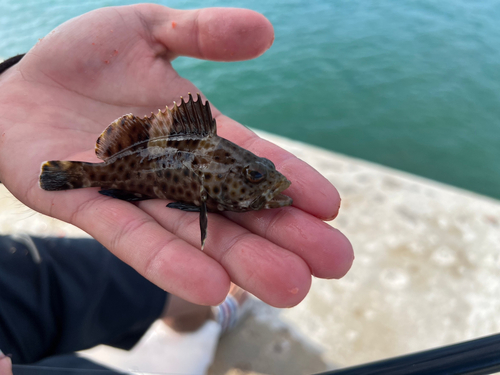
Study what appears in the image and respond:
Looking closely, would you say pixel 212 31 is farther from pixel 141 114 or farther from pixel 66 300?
pixel 66 300

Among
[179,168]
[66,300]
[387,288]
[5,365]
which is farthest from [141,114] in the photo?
[387,288]

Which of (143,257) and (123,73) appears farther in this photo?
(123,73)

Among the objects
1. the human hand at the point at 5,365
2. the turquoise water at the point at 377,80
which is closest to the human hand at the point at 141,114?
the human hand at the point at 5,365

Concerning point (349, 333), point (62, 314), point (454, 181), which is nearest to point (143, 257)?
point (62, 314)

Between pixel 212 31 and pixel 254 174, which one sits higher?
pixel 212 31

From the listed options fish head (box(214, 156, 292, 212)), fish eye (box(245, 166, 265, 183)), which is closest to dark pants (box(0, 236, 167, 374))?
fish head (box(214, 156, 292, 212))

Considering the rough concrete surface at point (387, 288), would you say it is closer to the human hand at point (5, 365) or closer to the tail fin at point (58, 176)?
the tail fin at point (58, 176)

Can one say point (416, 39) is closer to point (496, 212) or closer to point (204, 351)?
point (496, 212)
